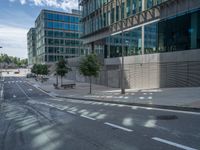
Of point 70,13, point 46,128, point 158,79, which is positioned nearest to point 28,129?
point 46,128

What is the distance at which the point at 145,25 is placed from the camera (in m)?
29.7

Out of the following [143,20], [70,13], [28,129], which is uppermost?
[70,13]

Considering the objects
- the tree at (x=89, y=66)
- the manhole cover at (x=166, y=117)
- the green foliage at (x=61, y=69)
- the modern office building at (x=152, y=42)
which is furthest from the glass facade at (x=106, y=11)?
the manhole cover at (x=166, y=117)

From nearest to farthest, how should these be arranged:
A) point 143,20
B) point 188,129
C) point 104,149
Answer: point 104,149 < point 188,129 < point 143,20

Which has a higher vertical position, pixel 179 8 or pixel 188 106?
pixel 179 8

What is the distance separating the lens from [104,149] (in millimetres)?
6074

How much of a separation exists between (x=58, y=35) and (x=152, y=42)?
73964mm

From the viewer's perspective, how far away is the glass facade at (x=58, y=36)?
94938 mm

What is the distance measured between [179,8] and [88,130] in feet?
67.0

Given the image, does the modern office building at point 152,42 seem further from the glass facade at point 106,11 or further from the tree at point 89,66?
the tree at point 89,66

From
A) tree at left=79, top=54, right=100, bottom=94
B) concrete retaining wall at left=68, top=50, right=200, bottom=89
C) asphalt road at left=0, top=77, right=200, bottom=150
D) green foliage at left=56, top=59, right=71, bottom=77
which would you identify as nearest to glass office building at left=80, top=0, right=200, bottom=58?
concrete retaining wall at left=68, top=50, right=200, bottom=89

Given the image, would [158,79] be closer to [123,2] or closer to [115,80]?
[115,80]

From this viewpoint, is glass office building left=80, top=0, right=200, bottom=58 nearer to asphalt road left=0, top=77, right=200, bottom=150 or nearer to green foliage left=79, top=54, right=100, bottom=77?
green foliage left=79, top=54, right=100, bottom=77

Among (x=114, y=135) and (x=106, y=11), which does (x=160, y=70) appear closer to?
(x=106, y=11)
